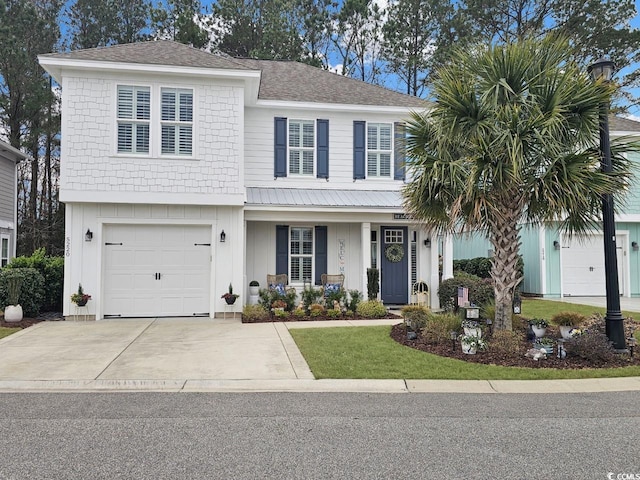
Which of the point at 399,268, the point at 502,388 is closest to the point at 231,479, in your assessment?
the point at 502,388

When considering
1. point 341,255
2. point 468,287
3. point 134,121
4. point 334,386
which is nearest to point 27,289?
point 134,121

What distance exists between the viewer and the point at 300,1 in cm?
2597

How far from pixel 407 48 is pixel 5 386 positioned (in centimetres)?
2478

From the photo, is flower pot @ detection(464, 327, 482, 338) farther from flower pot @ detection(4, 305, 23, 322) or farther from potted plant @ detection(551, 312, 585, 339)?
flower pot @ detection(4, 305, 23, 322)

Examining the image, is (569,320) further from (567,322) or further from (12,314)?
(12,314)

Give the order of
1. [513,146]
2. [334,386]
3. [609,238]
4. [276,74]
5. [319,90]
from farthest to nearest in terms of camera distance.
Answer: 1. [276,74]
2. [319,90]
3. [609,238]
4. [513,146]
5. [334,386]

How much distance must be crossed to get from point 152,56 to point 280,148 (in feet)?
13.6

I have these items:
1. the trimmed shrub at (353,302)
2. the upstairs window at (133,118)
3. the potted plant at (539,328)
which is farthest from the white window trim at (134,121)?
the potted plant at (539,328)

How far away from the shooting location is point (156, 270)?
38.3 ft

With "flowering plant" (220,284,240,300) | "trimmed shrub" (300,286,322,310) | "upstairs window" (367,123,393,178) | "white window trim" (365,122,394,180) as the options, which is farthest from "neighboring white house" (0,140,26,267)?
"upstairs window" (367,123,393,178)

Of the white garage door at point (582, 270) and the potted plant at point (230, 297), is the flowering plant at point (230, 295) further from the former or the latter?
the white garage door at point (582, 270)

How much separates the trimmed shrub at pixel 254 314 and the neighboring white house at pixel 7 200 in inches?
417

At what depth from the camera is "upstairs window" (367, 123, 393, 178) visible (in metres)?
14.2

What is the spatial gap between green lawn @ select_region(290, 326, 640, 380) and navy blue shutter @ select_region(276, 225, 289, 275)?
15.8ft
